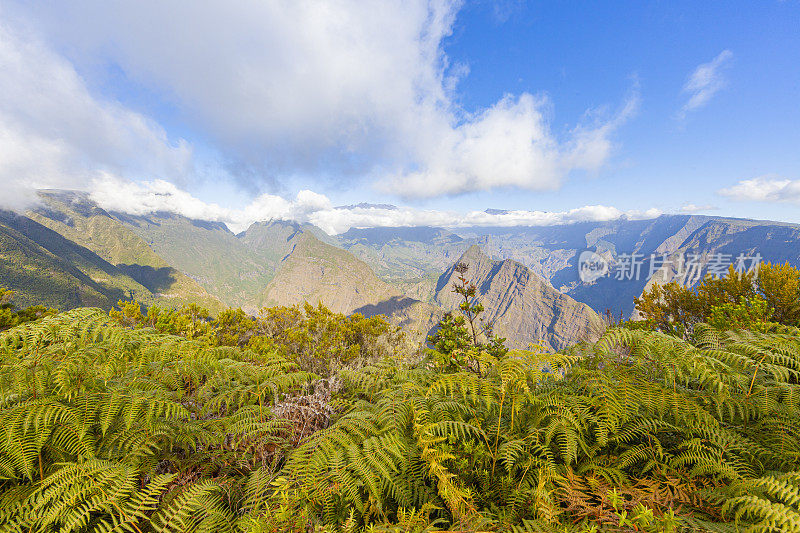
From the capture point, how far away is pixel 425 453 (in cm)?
252

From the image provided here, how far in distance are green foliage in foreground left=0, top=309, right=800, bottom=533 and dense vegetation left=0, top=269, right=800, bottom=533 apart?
2 cm

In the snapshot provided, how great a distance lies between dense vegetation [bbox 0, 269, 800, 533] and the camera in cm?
215

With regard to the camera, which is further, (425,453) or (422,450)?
(422,450)

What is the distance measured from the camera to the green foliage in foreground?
85.2 inches

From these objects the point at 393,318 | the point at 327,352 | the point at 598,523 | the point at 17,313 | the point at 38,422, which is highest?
the point at 38,422

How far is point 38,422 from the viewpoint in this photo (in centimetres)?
250

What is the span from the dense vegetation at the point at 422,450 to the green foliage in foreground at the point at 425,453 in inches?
0.8

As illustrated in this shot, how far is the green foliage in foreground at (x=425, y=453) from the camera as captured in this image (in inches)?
85.2

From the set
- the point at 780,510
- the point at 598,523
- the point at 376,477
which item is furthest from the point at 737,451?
the point at 376,477

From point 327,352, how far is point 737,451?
1031cm

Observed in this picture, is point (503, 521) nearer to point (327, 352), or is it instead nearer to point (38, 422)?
point (38, 422)

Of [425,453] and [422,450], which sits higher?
[425,453]

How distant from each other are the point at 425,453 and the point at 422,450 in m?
0.37

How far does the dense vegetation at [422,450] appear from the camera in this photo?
2.15 m
